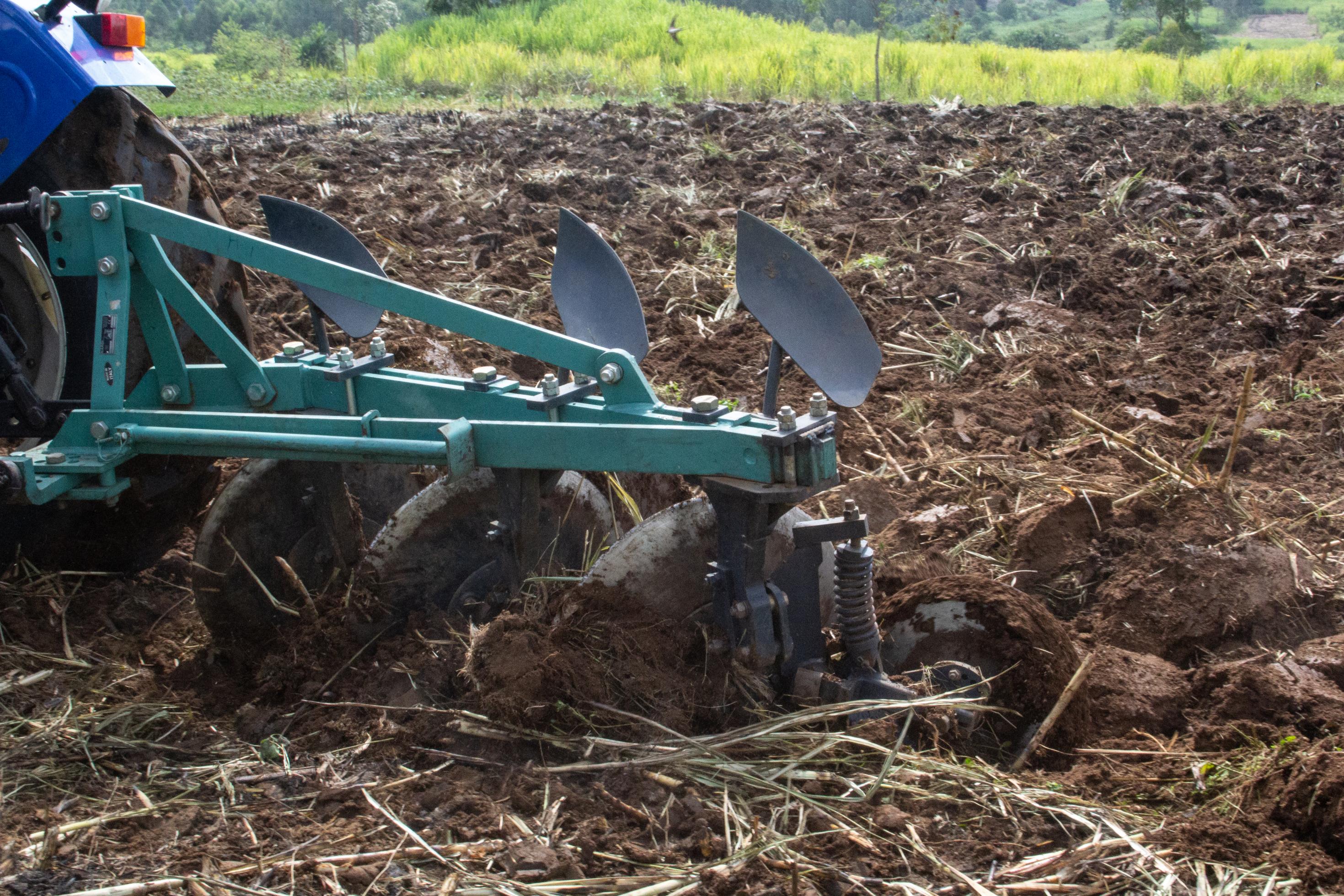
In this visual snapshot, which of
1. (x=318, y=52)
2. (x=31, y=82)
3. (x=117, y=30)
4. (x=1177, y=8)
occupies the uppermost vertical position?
(x=1177, y=8)

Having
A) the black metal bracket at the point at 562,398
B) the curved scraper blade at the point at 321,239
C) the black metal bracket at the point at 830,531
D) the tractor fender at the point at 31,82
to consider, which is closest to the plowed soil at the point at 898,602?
the black metal bracket at the point at 830,531

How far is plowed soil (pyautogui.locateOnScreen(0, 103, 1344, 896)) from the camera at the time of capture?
2.25 meters

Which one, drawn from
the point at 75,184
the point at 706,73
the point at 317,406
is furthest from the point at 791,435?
the point at 706,73

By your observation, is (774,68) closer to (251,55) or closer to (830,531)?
(830,531)

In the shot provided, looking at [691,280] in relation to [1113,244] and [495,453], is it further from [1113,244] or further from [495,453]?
[495,453]

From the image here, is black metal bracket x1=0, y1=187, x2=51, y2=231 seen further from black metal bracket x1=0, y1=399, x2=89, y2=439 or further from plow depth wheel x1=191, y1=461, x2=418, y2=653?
plow depth wheel x1=191, y1=461, x2=418, y2=653

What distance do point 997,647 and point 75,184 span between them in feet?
9.26

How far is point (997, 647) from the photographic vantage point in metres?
2.80

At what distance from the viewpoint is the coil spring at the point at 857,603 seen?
259 cm

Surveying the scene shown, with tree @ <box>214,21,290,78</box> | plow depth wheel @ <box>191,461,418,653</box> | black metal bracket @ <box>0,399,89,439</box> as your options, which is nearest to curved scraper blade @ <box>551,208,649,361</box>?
plow depth wheel @ <box>191,461,418,653</box>

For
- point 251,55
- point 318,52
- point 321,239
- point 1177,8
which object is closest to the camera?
point 321,239

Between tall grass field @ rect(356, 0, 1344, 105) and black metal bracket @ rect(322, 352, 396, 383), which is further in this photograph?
tall grass field @ rect(356, 0, 1344, 105)

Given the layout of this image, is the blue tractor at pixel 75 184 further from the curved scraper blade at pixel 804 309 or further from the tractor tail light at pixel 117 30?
the curved scraper blade at pixel 804 309

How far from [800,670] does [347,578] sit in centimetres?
136
